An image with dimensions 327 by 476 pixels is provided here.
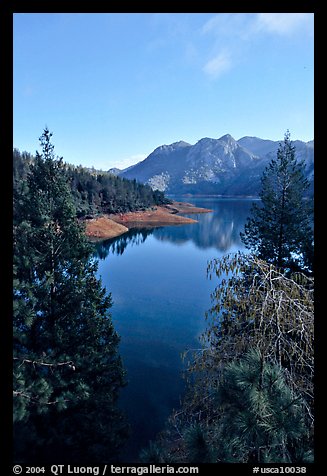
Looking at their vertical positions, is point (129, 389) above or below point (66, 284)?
below

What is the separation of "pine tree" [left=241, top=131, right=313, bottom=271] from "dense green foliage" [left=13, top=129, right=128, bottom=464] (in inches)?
408

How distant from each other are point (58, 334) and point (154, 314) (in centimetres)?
1280

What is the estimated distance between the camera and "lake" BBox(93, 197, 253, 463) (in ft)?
37.6

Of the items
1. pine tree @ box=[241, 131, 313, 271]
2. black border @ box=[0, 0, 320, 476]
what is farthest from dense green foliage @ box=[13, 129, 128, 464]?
pine tree @ box=[241, 131, 313, 271]

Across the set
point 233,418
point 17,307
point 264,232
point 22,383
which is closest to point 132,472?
point 233,418

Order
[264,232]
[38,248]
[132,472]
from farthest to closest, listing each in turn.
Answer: [264,232]
[38,248]
[132,472]

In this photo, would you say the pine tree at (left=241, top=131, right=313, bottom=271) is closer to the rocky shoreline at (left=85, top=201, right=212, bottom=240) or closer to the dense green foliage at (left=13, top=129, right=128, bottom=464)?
the dense green foliage at (left=13, top=129, right=128, bottom=464)

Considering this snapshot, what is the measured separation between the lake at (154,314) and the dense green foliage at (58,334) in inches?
92.9

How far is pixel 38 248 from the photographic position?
8195 mm
